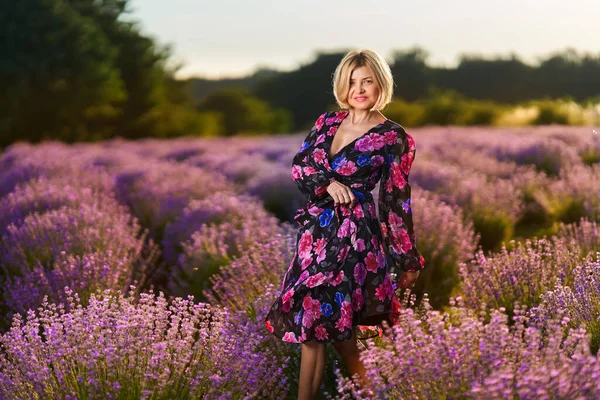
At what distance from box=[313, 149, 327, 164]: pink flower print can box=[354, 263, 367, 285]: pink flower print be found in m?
0.45

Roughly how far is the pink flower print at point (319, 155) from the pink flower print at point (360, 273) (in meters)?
0.45

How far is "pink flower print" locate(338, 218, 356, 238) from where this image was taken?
278cm

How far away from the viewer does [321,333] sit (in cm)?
273

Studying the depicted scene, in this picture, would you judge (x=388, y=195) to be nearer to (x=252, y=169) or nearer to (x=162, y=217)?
(x=162, y=217)

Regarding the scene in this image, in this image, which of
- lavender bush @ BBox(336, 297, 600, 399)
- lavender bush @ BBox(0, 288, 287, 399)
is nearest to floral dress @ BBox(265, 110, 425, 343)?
lavender bush @ BBox(0, 288, 287, 399)

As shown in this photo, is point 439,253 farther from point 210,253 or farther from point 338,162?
point 338,162

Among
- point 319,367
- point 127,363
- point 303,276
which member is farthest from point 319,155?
point 127,363

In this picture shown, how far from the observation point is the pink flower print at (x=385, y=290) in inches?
110

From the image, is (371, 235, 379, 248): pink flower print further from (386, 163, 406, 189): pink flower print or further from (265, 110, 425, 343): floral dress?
(386, 163, 406, 189): pink flower print

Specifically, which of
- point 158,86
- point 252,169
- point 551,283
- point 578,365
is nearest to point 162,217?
point 252,169

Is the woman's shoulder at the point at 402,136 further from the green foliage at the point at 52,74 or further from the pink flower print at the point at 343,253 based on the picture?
the green foliage at the point at 52,74

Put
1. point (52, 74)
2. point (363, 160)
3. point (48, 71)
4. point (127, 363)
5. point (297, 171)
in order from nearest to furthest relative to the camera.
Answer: point (127, 363), point (363, 160), point (297, 171), point (48, 71), point (52, 74)

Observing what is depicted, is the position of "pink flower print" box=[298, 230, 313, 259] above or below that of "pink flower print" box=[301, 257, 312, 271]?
above

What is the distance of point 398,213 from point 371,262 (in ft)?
0.75
